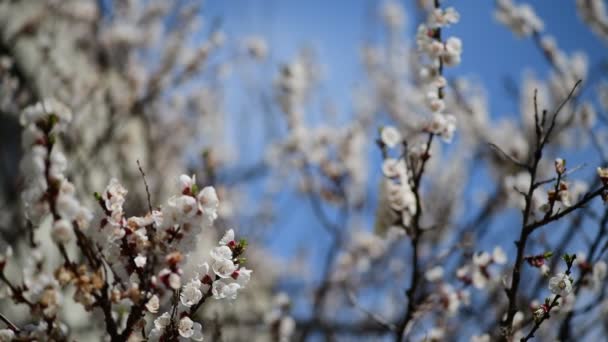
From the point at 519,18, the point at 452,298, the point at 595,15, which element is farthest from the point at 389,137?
the point at 595,15

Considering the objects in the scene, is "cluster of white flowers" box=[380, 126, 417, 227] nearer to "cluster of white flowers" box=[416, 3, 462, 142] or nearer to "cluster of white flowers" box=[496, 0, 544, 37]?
"cluster of white flowers" box=[416, 3, 462, 142]

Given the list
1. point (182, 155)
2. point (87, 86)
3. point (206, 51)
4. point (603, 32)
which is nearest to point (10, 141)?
point (87, 86)

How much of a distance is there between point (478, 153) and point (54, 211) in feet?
15.7

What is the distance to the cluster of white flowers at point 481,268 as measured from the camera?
2369 millimetres

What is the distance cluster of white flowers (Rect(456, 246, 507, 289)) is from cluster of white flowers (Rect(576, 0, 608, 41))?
2751 millimetres

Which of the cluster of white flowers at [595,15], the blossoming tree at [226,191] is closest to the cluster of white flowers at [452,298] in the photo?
the blossoming tree at [226,191]

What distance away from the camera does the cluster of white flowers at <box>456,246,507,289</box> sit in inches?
93.3

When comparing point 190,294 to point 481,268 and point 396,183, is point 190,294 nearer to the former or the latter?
point 396,183

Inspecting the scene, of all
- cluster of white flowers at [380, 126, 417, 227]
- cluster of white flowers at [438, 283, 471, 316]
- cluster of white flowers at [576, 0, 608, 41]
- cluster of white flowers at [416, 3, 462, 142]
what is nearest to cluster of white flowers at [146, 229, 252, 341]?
cluster of white flowers at [380, 126, 417, 227]

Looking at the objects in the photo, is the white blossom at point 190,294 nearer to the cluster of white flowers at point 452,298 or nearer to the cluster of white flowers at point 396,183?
the cluster of white flowers at point 396,183

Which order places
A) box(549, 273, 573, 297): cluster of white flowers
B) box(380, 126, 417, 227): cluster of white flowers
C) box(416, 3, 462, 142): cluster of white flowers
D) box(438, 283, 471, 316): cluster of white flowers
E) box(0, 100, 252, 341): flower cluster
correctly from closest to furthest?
box(0, 100, 252, 341): flower cluster, box(549, 273, 573, 297): cluster of white flowers, box(416, 3, 462, 142): cluster of white flowers, box(380, 126, 417, 227): cluster of white flowers, box(438, 283, 471, 316): cluster of white flowers

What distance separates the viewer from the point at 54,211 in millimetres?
1195

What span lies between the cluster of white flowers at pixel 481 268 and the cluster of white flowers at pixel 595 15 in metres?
2.75

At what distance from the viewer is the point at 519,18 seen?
12.3 ft
